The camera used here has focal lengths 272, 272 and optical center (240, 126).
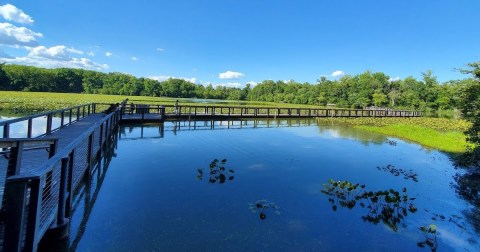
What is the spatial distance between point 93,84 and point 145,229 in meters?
130

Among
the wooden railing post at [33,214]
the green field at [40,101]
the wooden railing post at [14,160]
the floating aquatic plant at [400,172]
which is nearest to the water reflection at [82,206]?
the wooden railing post at [14,160]

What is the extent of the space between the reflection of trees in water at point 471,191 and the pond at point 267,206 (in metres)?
0.10

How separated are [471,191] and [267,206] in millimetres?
7139

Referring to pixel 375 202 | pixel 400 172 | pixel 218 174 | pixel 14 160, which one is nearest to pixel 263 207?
pixel 218 174

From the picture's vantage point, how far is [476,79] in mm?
11281

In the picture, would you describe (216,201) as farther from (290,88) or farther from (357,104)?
(290,88)

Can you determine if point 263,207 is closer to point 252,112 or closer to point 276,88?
point 252,112

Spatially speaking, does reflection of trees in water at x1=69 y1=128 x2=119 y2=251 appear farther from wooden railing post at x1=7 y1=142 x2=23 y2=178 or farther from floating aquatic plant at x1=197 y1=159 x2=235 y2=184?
floating aquatic plant at x1=197 y1=159 x2=235 y2=184

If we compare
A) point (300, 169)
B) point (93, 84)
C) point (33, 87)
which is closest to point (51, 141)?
point (300, 169)

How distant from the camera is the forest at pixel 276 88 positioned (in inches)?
2963

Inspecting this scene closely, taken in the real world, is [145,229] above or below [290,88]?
below

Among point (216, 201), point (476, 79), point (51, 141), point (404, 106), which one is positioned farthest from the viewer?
point (404, 106)

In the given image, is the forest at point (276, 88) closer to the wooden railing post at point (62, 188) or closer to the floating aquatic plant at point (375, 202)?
the floating aquatic plant at point (375, 202)

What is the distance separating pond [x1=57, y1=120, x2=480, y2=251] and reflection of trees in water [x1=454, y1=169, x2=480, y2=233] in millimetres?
98
